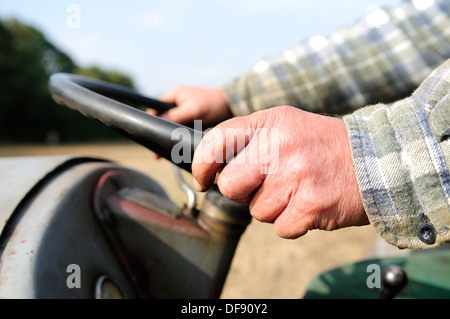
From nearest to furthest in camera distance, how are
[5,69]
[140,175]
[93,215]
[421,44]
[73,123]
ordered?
[93,215] < [140,175] < [421,44] < [5,69] < [73,123]

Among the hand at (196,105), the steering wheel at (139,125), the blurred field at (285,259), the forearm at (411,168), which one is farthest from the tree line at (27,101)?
the forearm at (411,168)

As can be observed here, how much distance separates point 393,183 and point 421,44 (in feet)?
3.44

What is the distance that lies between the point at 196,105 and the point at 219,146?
0.60 m

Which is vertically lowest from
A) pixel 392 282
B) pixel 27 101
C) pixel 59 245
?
pixel 27 101

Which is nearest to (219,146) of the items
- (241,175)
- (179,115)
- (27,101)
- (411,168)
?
(241,175)

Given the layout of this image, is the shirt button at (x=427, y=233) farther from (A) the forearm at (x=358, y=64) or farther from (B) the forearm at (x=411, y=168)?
(A) the forearm at (x=358, y=64)

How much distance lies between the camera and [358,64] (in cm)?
148

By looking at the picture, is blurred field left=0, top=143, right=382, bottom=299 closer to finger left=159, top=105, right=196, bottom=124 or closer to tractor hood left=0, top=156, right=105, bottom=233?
finger left=159, top=105, right=196, bottom=124

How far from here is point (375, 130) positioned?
66 cm

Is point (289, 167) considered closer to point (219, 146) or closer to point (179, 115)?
point (219, 146)

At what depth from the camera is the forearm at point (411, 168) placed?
1.97ft
